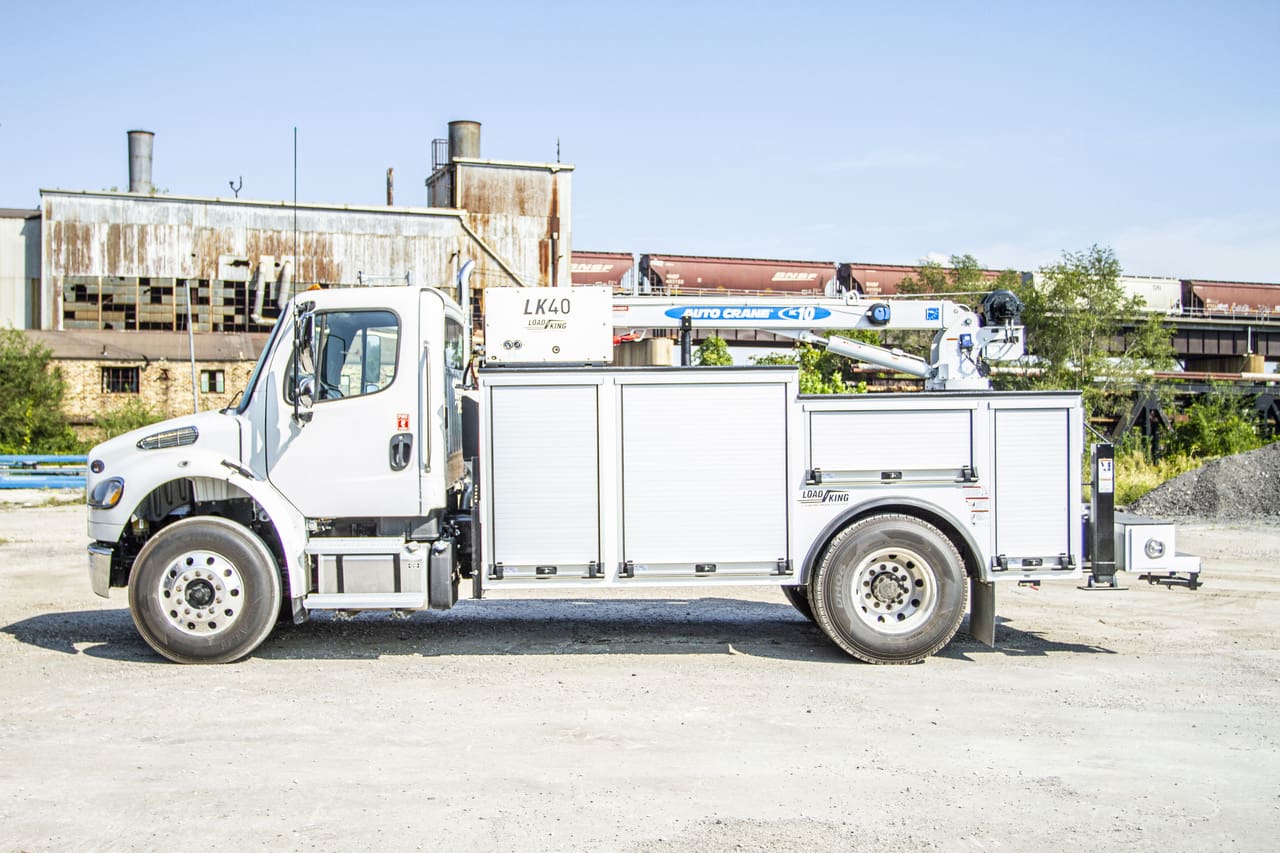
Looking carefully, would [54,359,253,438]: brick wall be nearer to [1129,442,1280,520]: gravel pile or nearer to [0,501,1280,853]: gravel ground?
[0,501,1280,853]: gravel ground

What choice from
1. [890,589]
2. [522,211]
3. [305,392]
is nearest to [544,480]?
[305,392]

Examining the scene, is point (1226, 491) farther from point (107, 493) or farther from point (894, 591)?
point (107, 493)

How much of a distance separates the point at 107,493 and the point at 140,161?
42053 mm

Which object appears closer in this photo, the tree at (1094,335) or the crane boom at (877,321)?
the crane boom at (877,321)

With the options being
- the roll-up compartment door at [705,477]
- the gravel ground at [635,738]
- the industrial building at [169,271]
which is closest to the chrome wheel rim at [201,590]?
the gravel ground at [635,738]

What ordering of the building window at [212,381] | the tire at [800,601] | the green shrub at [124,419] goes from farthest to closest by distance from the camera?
the building window at [212,381] < the green shrub at [124,419] < the tire at [800,601]

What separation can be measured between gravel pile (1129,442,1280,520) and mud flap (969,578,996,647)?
48.0 ft

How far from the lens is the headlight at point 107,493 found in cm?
876

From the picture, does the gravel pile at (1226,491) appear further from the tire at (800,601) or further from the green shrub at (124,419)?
the green shrub at (124,419)

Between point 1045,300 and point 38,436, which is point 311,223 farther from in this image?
point 1045,300

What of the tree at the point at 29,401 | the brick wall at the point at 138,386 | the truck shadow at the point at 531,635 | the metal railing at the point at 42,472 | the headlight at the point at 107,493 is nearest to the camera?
the headlight at the point at 107,493

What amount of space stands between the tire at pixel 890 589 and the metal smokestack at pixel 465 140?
39.2 meters

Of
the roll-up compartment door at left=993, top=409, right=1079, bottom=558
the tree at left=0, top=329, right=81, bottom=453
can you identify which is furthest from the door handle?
the tree at left=0, top=329, right=81, bottom=453

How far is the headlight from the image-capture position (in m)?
8.76
